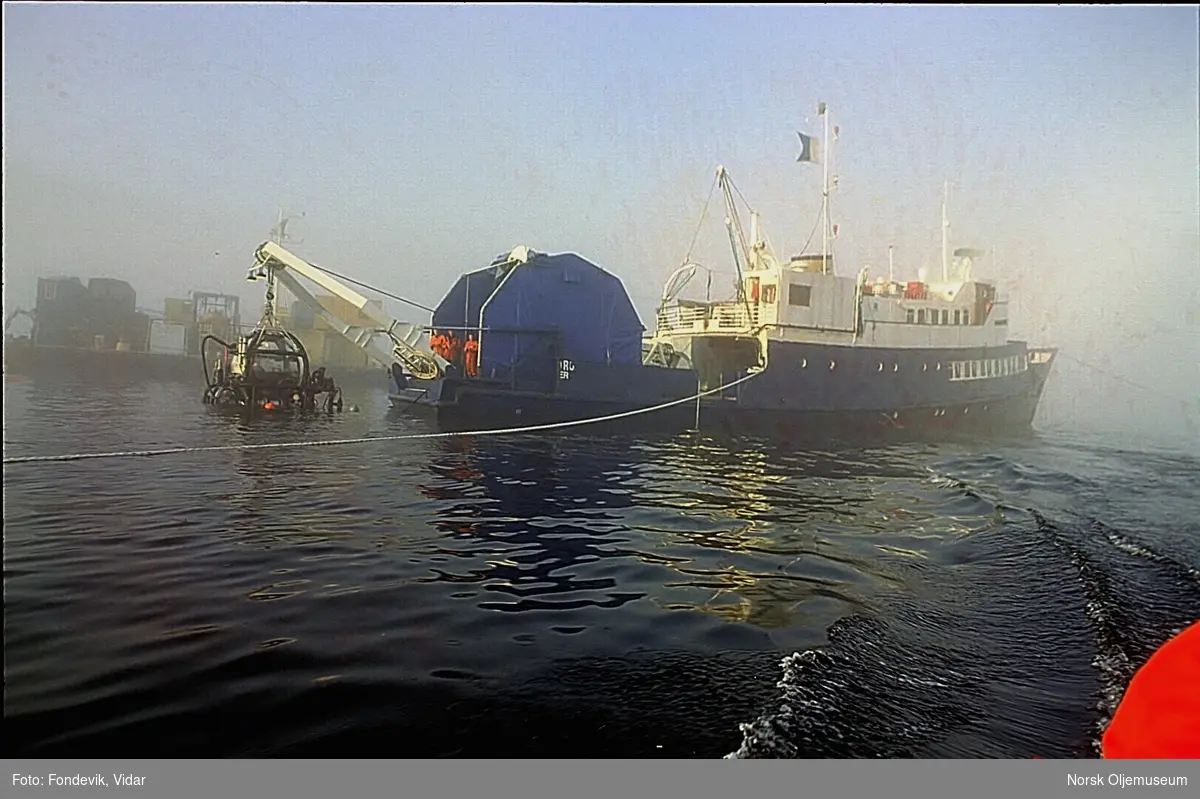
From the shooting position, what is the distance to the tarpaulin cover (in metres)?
3.28

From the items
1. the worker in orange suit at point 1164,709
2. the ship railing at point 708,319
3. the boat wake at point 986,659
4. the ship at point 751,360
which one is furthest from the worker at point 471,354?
the worker in orange suit at point 1164,709

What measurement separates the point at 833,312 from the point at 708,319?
2.48ft

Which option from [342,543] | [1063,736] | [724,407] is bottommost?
[1063,736]

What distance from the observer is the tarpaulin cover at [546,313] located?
328 centimetres

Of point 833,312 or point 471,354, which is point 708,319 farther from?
point 471,354

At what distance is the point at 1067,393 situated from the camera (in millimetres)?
3520

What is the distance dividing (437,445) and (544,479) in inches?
29.5

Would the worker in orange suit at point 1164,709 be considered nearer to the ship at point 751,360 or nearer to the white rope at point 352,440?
the ship at point 751,360

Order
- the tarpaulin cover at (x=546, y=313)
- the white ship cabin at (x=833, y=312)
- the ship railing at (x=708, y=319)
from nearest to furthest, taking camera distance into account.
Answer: the tarpaulin cover at (x=546, y=313), the white ship cabin at (x=833, y=312), the ship railing at (x=708, y=319)

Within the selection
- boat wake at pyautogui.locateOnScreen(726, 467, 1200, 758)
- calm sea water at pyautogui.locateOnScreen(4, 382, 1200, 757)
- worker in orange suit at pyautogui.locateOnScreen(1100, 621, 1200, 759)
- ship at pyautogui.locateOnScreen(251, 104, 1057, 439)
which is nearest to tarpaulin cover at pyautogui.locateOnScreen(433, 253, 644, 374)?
ship at pyautogui.locateOnScreen(251, 104, 1057, 439)

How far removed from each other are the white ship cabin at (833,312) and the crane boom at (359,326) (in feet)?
4.40

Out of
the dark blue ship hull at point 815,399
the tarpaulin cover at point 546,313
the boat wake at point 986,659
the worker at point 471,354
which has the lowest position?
the boat wake at point 986,659
